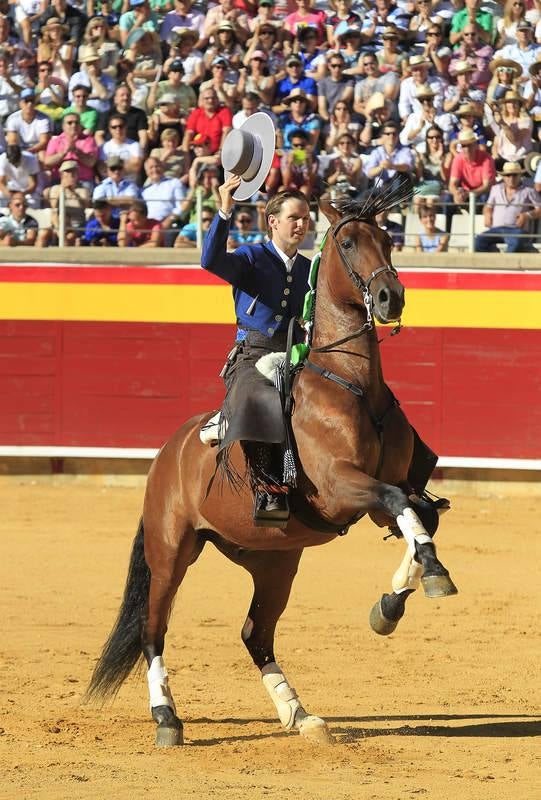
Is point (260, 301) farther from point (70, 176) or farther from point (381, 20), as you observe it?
point (381, 20)

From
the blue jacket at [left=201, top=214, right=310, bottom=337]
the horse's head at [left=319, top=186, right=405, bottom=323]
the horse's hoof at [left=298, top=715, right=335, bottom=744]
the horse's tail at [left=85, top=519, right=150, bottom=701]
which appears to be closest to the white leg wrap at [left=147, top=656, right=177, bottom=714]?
the horse's tail at [left=85, top=519, right=150, bottom=701]

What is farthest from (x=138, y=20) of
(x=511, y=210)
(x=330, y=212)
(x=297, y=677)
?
(x=330, y=212)

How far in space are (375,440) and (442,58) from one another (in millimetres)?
9086

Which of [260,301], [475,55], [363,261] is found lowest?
[260,301]

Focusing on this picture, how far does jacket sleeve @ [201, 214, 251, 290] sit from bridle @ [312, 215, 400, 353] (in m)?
0.43

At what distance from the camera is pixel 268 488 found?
5.36 meters

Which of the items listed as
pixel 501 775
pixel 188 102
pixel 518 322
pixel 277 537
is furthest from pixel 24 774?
pixel 188 102

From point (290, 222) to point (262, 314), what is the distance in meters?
0.39

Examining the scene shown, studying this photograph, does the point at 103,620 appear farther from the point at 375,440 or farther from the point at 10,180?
the point at 10,180

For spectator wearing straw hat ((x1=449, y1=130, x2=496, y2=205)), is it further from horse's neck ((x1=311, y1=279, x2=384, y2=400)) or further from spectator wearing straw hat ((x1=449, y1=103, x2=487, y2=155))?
horse's neck ((x1=311, y1=279, x2=384, y2=400))

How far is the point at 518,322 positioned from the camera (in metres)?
12.6

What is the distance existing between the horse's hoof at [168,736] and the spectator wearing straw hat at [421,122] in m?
8.31

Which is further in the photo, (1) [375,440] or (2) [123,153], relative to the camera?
(2) [123,153]

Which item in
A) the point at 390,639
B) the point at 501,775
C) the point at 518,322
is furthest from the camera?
the point at 518,322
